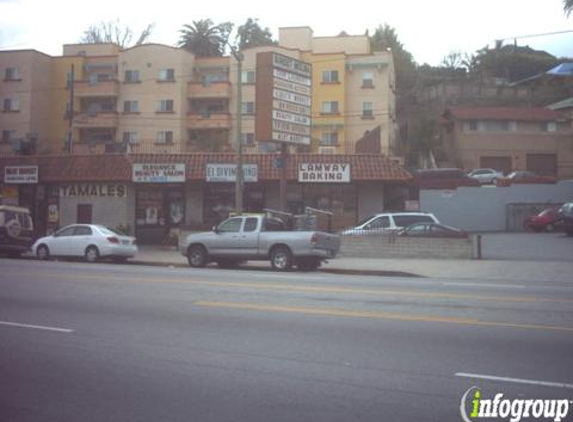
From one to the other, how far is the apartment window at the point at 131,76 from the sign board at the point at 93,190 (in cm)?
2058

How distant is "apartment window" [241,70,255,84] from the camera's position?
166 feet

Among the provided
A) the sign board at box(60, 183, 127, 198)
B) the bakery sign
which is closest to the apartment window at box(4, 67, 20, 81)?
the sign board at box(60, 183, 127, 198)

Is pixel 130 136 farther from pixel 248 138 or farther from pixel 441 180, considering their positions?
pixel 441 180

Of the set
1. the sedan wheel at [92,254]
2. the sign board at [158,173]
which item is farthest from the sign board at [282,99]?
the sign board at [158,173]

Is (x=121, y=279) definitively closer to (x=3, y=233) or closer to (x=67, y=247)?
(x=67, y=247)

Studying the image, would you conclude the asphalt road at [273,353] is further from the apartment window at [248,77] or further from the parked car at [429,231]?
the apartment window at [248,77]

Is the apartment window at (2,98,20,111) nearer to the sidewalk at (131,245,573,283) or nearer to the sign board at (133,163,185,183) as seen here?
the sign board at (133,163,185,183)

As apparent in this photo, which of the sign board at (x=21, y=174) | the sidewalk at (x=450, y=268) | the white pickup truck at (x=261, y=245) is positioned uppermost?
the sign board at (x=21, y=174)

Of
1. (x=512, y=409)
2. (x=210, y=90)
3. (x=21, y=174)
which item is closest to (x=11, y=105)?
(x=210, y=90)

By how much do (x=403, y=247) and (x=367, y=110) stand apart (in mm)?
27636

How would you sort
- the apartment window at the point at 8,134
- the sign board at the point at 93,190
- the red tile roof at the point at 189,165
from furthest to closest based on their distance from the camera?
the apartment window at the point at 8,134
the sign board at the point at 93,190
the red tile roof at the point at 189,165

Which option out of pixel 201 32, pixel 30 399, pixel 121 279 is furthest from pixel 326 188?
pixel 201 32

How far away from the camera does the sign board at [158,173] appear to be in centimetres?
3094

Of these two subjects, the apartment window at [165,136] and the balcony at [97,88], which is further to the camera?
the balcony at [97,88]
